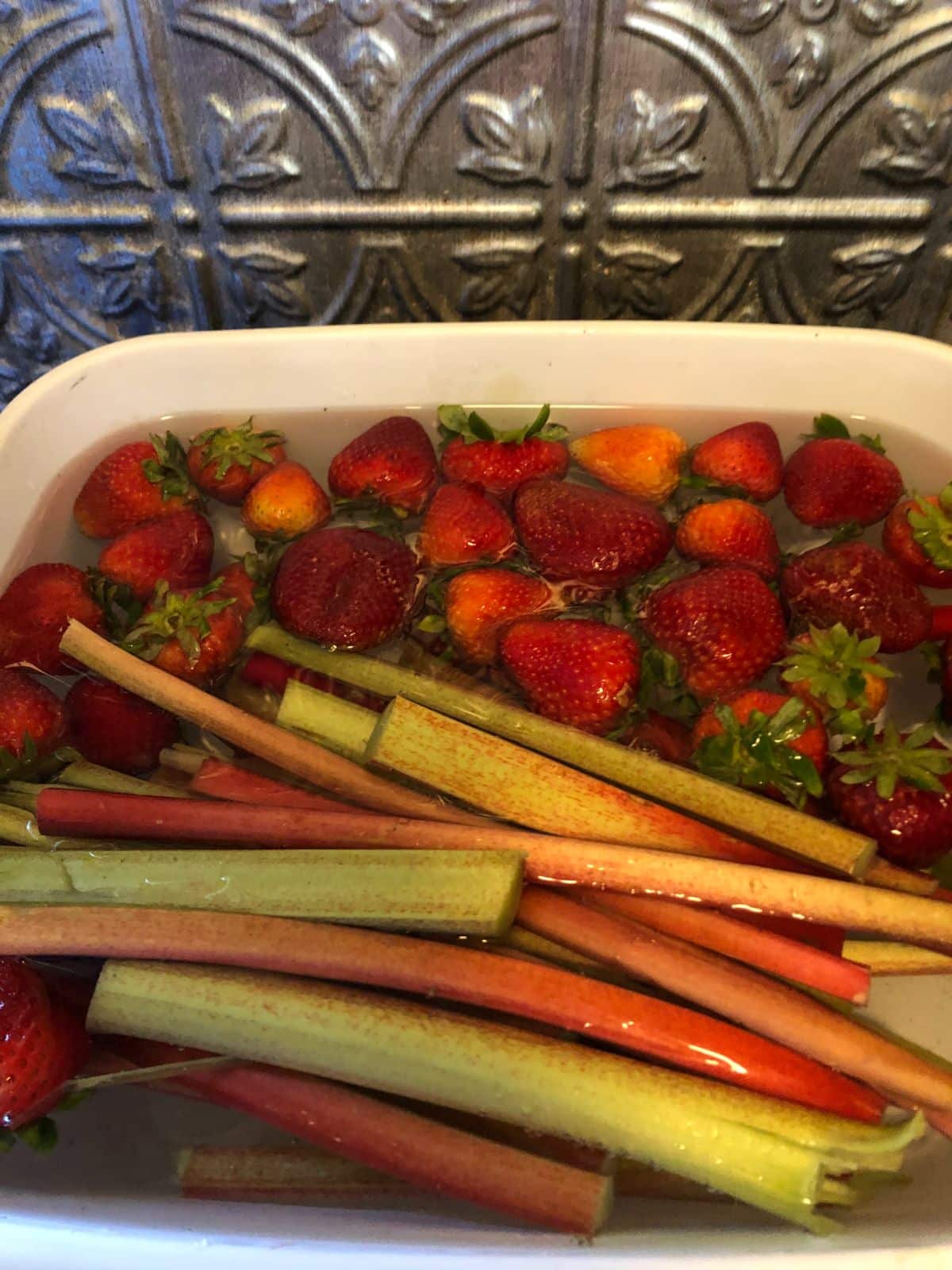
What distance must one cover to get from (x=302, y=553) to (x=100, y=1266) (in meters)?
0.74

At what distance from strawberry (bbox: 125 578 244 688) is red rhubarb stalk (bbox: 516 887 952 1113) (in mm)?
496

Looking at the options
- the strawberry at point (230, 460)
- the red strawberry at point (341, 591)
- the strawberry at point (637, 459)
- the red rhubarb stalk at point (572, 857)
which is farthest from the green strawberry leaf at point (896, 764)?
the strawberry at point (230, 460)

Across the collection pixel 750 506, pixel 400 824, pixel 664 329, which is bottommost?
pixel 400 824

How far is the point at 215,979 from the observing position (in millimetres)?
866

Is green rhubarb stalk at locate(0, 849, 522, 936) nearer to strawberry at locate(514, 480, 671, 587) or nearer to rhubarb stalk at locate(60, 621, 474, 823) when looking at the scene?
rhubarb stalk at locate(60, 621, 474, 823)

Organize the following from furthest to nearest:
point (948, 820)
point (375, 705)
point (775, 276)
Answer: point (775, 276) < point (375, 705) < point (948, 820)

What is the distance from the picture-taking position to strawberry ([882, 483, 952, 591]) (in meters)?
1.12

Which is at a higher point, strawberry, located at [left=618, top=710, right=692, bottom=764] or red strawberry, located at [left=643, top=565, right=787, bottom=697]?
red strawberry, located at [left=643, top=565, right=787, bottom=697]

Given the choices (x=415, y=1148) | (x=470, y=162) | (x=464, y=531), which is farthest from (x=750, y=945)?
(x=470, y=162)

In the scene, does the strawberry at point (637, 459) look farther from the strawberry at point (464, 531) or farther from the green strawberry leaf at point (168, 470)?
the green strawberry leaf at point (168, 470)

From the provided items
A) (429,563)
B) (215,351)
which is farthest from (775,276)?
(215,351)

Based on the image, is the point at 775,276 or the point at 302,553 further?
the point at 775,276

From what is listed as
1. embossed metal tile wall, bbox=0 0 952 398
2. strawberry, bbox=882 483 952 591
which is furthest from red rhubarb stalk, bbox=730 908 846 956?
embossed metal tile wall, bbox=0 0 952 398

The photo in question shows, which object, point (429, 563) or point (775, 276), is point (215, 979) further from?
point (775, 276)
